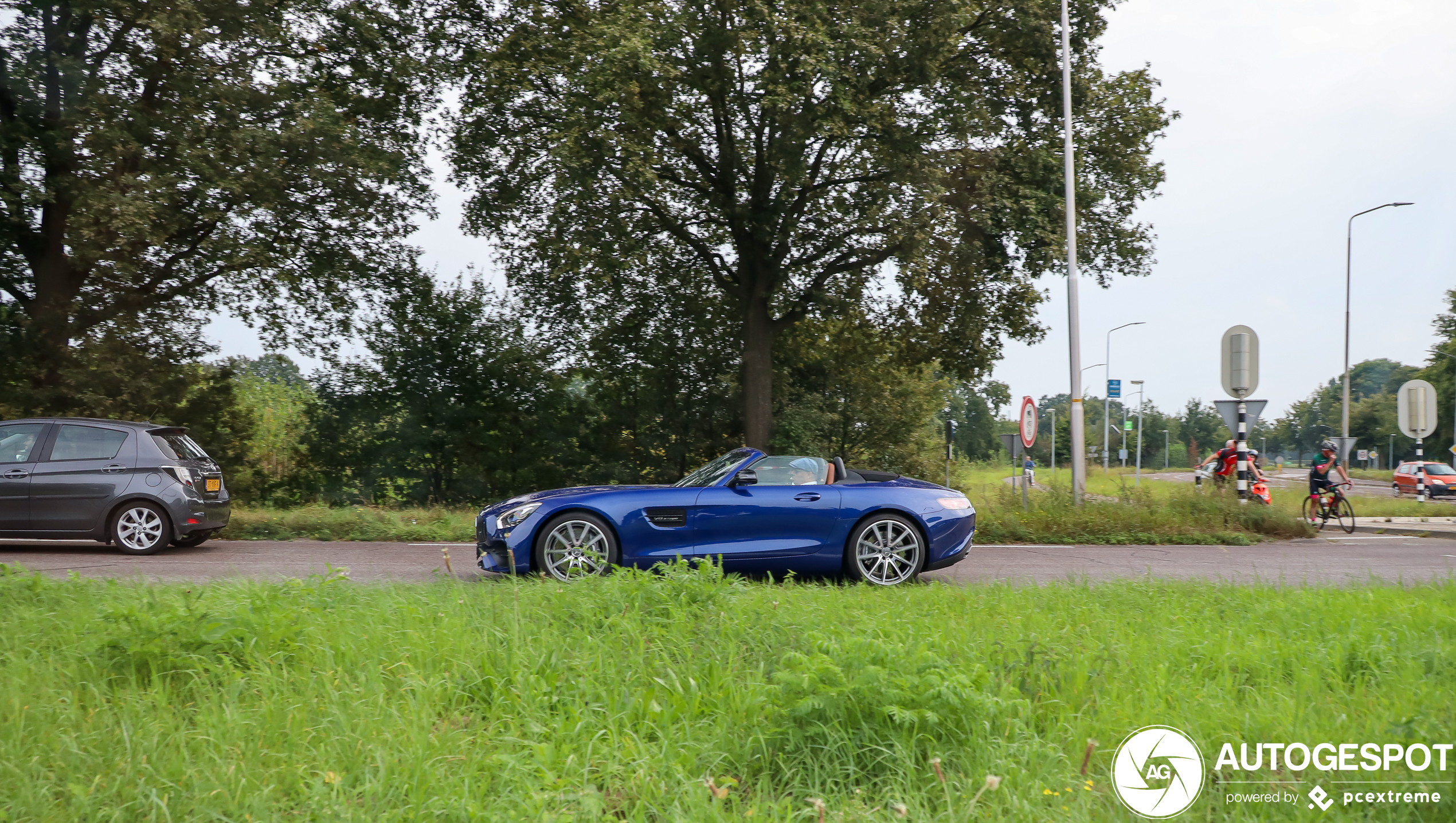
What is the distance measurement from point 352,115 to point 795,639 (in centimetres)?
1857

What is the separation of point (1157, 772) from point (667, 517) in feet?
16.6

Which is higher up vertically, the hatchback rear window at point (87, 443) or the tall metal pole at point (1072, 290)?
the tall metal pole at point (1072, 290)

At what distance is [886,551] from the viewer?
8.29 metres

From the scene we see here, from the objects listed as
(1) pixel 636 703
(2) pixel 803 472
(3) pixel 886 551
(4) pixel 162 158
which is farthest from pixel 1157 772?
(4) pixel 162 158

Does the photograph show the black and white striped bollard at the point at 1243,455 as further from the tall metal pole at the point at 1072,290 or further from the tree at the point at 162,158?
the tree at the point at 162,158

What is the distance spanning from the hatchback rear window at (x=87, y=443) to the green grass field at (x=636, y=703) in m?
6.20

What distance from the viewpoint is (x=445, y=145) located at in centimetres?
2081

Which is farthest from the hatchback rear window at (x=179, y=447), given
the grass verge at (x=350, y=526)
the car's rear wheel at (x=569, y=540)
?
the car's rear wheel at (x=569, y=540)

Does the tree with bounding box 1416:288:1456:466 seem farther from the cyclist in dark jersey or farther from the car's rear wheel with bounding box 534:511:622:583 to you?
the car's rear wheel with bounding box 534:511:622:583

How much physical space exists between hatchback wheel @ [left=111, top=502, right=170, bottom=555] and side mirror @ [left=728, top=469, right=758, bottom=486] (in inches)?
287

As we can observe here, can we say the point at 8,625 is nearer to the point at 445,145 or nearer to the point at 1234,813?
the point at 1234,813

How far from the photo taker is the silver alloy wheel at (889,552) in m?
8.25

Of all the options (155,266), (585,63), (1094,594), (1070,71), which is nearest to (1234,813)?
(1094,594)

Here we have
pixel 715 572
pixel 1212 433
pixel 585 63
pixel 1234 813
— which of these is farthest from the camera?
pixel 1212 433
